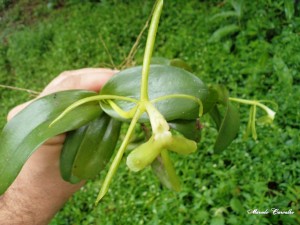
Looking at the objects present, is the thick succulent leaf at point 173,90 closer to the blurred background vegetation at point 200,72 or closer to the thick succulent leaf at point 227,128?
the thick succulent leaf at point 227,128

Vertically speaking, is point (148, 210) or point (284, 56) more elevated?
point (284, 56)

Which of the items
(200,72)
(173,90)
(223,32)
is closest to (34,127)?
(173,90)

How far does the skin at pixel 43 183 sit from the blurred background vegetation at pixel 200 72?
0.25 meters

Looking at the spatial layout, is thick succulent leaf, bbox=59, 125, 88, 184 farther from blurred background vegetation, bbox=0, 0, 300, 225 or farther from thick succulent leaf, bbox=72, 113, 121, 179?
blurred background vegetation, bbox=0, 0, 300, 225

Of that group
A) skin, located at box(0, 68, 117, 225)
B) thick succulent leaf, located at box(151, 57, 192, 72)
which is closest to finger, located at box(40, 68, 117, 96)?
skin, located at box(0, 68, 117, 225)

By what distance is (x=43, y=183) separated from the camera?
0.90 m

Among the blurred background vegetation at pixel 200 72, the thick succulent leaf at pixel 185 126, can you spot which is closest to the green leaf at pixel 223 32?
the blurred background vegetation at pixel 200 72

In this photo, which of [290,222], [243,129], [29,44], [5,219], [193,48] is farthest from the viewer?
[29,44]

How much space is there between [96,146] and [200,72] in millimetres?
1127

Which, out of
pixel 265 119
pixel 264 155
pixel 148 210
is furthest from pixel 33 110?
pixel 264 155

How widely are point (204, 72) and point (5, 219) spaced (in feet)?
3.71

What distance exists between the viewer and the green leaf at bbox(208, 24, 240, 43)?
1.87 m

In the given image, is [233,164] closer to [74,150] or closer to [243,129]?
[243,129]

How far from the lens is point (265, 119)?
83 centimetres
